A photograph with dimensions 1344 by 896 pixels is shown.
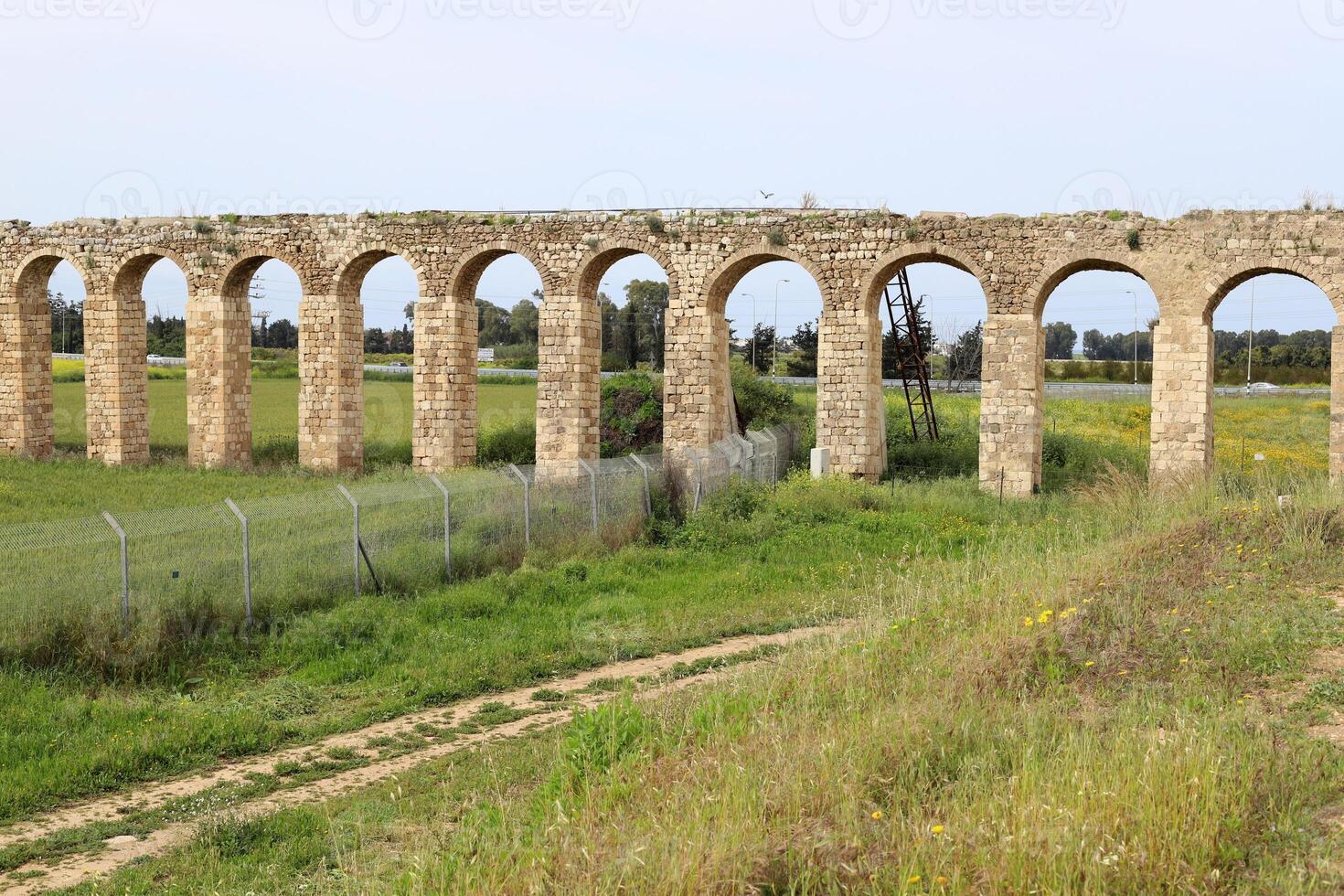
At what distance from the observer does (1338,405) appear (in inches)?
761

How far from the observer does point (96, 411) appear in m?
26.4

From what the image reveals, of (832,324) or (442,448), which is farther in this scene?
(442,448)

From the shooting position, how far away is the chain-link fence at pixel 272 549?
433 inches

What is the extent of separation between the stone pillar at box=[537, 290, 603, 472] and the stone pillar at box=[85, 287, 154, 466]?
357 inches

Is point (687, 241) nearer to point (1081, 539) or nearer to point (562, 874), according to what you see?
point (1081, 539)

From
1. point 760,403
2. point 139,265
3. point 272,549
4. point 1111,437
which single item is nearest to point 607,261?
point 760,403

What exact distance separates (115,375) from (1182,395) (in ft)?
68.0

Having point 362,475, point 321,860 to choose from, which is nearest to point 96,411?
point 362,475

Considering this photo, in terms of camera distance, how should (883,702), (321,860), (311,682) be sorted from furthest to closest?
(311,682), (883,702), (321,860)

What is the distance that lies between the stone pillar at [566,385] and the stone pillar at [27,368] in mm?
11864

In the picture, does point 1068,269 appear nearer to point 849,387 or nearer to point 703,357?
point 849,387

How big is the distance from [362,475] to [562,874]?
19.6 meters

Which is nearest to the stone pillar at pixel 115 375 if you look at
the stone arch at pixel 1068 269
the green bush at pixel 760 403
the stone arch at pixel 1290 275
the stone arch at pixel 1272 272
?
the green bush at pixel 760 403

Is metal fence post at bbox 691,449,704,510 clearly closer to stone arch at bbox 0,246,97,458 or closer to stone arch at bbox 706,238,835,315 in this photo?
stone arch at bbox 706,238,835,315
